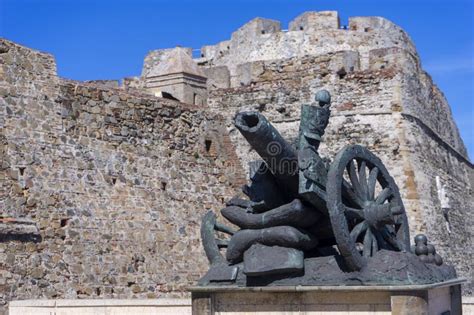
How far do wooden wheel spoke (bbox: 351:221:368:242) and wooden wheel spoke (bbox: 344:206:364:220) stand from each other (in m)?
0.07

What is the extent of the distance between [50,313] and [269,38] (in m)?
18.7

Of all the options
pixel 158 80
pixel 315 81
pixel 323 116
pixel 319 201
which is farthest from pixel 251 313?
pixel 158 80

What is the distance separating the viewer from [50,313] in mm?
12859

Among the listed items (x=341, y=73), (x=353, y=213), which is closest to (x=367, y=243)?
(x=353, y=213)

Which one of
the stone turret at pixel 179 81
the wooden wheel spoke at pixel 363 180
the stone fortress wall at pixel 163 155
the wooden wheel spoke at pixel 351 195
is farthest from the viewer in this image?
the stone turret at pixel 179 81

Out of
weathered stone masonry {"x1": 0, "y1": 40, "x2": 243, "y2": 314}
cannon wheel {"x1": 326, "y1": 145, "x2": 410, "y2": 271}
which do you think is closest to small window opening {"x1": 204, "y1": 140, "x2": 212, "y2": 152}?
weathered stone masonry {"x1": 0, "y1": 40, "x2": 243, "y2": 314}

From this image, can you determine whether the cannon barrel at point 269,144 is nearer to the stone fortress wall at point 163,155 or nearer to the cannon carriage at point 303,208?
the cannon carriage at point 303,208

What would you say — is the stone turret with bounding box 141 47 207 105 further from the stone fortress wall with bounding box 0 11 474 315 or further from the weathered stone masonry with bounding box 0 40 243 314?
the weathered stone masonry with bounding box 0 40 243 314

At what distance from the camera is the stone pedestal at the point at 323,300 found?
868 centimetres

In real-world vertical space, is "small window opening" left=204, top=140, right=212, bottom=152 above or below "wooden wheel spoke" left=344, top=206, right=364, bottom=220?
above

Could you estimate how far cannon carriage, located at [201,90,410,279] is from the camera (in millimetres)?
9117

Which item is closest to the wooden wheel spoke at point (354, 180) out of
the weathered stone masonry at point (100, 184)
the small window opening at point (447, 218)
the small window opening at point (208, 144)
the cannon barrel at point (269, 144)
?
the cannon barrel at point (269, 144)

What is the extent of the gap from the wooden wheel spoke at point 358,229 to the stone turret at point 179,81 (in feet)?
44.2

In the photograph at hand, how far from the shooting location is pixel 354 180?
9672 millimetres
